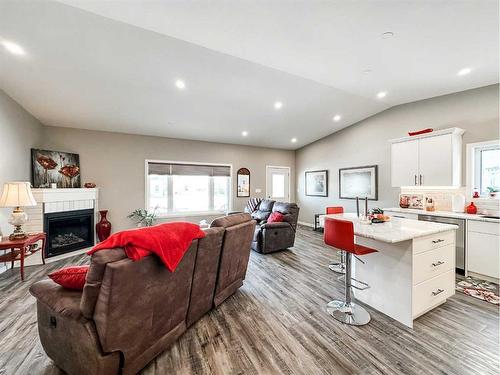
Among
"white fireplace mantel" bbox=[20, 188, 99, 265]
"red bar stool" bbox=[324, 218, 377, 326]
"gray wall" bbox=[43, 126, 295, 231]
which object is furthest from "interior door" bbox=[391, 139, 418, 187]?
"white fireplace mantel" bbox=[20, 188, 99, 265]

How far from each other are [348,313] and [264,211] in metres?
3.25

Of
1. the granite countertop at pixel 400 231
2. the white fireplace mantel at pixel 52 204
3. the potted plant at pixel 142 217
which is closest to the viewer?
the granite countertop at pixel 400 231

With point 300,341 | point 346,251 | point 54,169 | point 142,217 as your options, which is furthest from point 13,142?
point 346,251

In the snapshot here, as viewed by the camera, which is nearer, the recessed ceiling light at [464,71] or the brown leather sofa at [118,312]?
the brown leather sofa at [118,312]

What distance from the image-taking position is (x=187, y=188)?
20.0 feet

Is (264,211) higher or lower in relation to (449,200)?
lower

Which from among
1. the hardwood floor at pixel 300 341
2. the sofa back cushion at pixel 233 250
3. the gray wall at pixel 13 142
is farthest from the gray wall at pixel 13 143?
the sofa back cushion at pixel 233 250

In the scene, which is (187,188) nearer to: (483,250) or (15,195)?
(15,195)

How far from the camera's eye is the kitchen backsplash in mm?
3287

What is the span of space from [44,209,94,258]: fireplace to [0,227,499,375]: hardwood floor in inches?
52.5

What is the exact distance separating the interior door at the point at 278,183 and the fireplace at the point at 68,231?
498cm

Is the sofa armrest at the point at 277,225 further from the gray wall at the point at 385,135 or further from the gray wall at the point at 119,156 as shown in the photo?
the gray wall at the point at 119,156

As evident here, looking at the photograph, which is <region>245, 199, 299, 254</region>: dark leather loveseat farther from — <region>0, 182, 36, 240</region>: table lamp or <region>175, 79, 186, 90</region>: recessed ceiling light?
<region>0, 182, 36, 240</region>: table lamp

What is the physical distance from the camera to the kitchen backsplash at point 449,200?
129 inches
